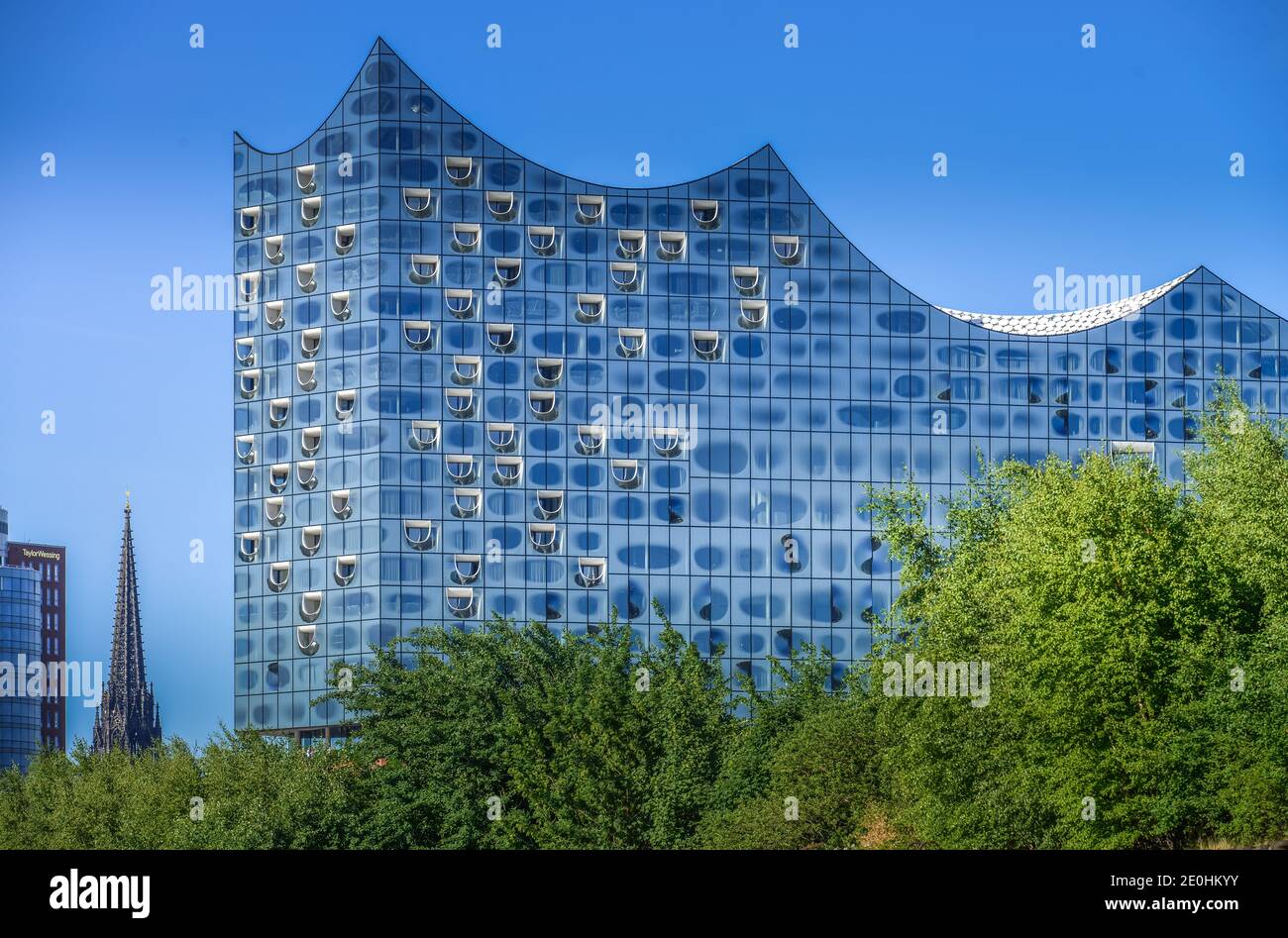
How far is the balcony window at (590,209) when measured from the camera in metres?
118

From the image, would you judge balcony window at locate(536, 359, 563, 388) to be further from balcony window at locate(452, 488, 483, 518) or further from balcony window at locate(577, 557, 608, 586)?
balcony window at locate(577, 557, 608, 586)

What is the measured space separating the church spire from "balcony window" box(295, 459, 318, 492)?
35.8m

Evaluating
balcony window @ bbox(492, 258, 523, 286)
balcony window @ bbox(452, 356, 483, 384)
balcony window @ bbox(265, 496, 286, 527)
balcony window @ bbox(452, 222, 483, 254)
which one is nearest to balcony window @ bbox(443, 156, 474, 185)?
balcony window @ bbox(452, 222, 483, 254)

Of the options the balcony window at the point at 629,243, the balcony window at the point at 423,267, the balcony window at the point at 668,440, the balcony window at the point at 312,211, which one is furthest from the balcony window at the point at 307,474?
the balcony window at the point at 629,243

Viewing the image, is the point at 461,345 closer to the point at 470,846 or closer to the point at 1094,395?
the point at 1094,395

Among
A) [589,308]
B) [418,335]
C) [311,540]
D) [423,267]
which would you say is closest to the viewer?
[311,540]

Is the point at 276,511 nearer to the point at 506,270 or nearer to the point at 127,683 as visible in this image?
the point at 506,270

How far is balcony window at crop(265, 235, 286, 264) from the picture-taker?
11825 centimetres

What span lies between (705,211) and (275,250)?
2935 centimetres

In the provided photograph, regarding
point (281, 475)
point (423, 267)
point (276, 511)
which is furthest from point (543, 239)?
point (276, 511)

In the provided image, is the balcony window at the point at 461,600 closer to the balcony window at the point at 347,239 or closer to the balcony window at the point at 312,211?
the balcony window at the point at 347,239

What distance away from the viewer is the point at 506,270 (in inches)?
4594
